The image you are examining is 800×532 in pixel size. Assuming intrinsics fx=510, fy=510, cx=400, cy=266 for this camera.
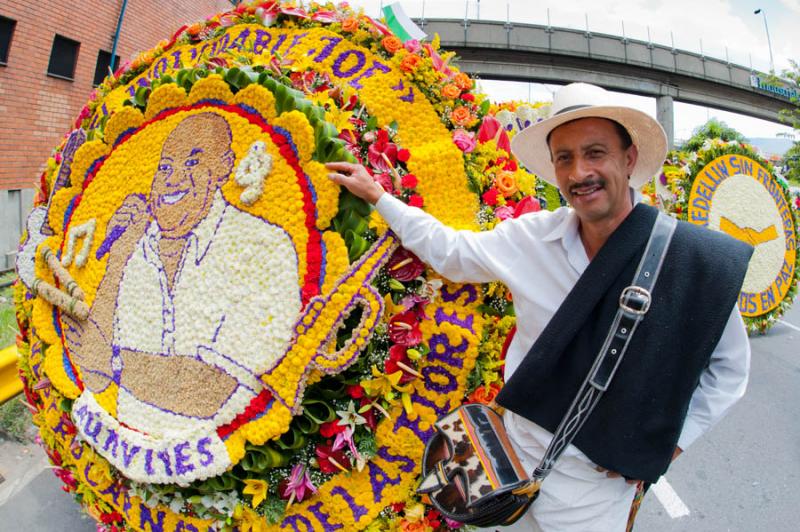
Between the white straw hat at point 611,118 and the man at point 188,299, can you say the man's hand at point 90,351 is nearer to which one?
the man at point 188,299

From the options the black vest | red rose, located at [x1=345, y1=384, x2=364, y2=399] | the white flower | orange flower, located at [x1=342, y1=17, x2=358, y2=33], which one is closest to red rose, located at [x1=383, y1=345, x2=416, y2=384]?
red rose, located at [x1=345, y1=384, x2=364, y2=399]

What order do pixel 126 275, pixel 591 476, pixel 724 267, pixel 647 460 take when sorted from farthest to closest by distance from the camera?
pixel 126 275 → pixel 591 476 → pixel 647 460 → pixel 724 267

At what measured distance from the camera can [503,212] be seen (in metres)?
2.21

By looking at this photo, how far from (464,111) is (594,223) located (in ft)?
3.28

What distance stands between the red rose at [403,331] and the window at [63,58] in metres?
8.45

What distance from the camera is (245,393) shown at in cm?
206

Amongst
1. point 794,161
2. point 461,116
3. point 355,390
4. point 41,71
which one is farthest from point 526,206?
point 794,161

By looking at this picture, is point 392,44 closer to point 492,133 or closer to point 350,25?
point 350,25

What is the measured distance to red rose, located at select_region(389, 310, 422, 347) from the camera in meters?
1.97

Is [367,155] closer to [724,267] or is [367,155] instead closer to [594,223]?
[594,223]

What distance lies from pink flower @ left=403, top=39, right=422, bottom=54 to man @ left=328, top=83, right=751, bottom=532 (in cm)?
97

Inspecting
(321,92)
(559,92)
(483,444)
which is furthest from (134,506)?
(559,92)

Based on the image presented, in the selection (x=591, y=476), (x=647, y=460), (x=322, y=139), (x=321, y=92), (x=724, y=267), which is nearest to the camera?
(x=724, y=267)

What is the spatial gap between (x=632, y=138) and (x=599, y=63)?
86.2 ft
